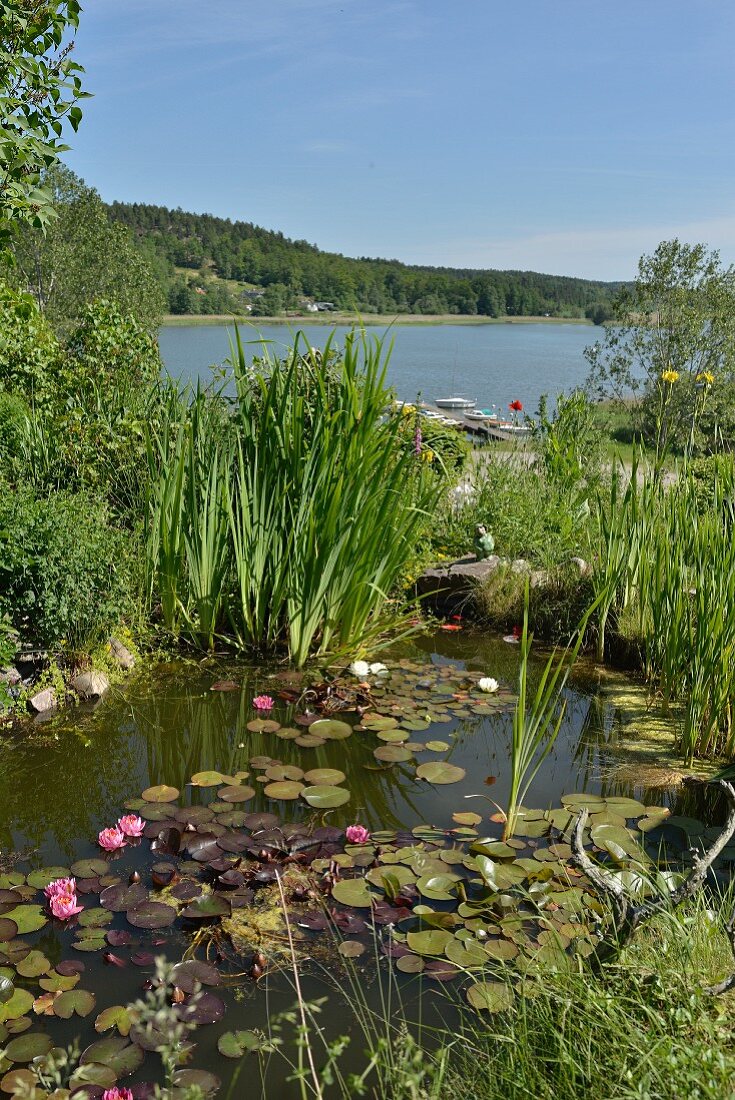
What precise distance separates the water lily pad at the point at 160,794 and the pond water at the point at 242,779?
0.16ft

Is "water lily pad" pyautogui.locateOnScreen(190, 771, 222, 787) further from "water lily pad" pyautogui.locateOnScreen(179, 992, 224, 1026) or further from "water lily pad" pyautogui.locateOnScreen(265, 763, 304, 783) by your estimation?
"water lily pad" pyautogui.locateOnScreen(179, 992, 224, 1026)

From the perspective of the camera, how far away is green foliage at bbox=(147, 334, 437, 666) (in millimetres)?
4531

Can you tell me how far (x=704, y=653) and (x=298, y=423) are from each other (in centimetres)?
224

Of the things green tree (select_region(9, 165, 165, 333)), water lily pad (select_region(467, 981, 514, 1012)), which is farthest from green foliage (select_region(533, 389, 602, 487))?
green tree (select_region(9, 165, 165, 333))

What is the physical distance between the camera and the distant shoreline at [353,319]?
5.00m

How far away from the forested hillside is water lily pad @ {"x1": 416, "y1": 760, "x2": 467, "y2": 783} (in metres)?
2.48

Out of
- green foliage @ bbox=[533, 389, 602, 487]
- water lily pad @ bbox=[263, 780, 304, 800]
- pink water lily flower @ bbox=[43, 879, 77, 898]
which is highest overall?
green foliage @ bbox=[533, 389, 602, 487]

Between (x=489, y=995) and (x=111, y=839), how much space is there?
1403mm

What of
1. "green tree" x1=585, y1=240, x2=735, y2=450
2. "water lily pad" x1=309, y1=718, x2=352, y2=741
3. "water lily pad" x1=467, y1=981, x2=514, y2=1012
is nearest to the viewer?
"water lily pad" x1=467, y1=981, x2=514, y2=1012

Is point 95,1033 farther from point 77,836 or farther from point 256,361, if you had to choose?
point 256,361

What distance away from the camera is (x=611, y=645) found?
517 cm

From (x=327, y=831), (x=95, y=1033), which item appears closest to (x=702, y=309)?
(x=327, y=831)

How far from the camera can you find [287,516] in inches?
185

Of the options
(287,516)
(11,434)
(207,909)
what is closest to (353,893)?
(207,909)
